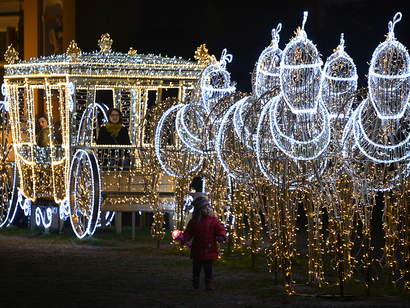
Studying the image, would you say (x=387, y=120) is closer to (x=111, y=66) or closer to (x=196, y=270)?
(x=196, y=270)

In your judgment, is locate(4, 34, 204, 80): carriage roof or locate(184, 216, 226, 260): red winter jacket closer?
locate(184, 216, 226, 260): red winter jacket

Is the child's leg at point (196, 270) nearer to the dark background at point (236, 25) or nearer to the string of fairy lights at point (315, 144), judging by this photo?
the string of fairy lights at point (315, 144)

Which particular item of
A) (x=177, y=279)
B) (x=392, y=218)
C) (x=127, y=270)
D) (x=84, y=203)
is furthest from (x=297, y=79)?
(x=84, y=203)

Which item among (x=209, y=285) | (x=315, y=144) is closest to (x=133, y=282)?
(x=209, y=285)

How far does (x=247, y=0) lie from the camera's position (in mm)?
28547

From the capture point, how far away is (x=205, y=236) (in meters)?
8.88

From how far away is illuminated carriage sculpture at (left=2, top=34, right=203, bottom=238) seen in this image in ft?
48.5

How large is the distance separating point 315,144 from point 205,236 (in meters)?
1.80

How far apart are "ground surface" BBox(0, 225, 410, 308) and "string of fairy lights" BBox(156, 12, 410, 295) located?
388 mm

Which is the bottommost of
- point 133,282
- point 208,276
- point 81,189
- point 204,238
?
point 133,282

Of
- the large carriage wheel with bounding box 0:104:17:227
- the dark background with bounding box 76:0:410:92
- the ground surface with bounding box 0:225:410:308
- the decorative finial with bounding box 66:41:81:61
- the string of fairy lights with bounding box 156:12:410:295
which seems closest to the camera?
the ground surface with bounding box 0:225:410:308

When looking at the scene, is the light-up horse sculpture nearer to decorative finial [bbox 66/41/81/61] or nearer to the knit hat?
the knit hat

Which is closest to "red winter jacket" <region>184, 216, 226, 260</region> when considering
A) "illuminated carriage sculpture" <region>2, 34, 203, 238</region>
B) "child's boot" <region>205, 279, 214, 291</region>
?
"child's boot" <region>205, 279, 214, 291</region>

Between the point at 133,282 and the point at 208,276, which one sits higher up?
the point at 208,276
